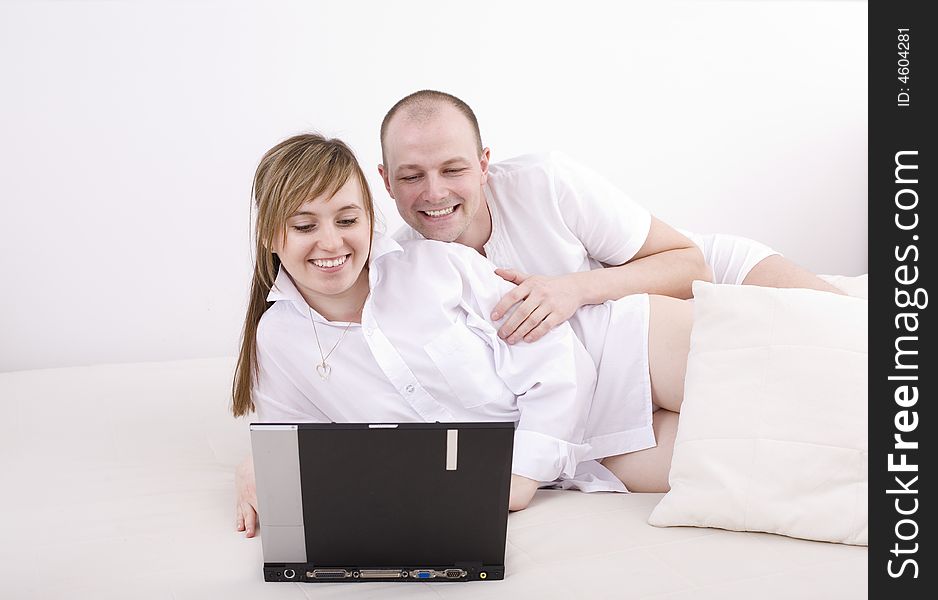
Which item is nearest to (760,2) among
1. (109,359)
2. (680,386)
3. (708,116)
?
(708,116)

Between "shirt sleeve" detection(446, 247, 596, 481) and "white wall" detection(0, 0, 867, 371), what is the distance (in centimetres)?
130

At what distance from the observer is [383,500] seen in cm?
125

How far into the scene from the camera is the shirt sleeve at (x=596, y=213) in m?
1.94

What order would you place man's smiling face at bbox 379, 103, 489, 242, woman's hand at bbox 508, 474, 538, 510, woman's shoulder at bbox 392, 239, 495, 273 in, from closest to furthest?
woman's hand at bbox 508, 474, 538, 510
woman's shoulder at bbox 392, 239, 495, 273
man's smiling face at bbox 379, 103, 489, 242

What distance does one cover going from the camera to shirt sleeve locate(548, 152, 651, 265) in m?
1.94

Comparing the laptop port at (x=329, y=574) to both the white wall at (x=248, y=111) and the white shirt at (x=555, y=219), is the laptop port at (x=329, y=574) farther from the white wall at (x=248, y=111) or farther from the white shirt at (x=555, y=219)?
the white wall at (x=248, y=111)

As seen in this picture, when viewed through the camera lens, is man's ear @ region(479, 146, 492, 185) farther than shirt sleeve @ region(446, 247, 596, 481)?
Yes

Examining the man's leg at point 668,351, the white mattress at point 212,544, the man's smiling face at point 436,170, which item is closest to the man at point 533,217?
the man's smiling face at point 436,170

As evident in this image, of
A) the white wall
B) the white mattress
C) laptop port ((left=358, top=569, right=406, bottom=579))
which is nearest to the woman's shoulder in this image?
the white mattress

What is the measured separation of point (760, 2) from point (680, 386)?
7.32ft

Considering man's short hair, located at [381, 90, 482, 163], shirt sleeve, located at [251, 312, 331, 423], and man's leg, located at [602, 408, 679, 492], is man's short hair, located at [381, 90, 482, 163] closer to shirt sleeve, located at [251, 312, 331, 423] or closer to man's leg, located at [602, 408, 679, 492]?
shirt sleeve, located at [251, 312, 331, 423]

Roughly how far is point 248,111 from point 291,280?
1.28 meters

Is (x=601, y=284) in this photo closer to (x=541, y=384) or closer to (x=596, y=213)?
(x=596, y=213)

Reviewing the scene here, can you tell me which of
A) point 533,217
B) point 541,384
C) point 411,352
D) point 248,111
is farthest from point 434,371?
point 248,111
